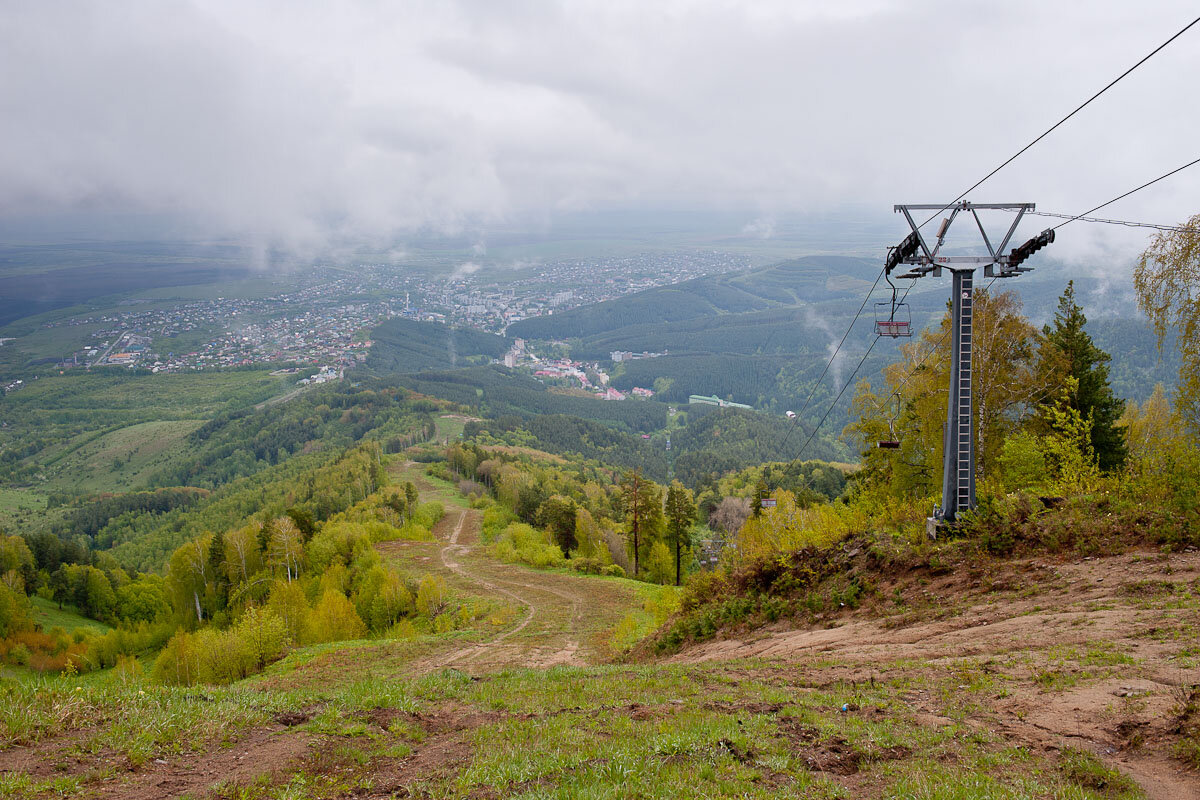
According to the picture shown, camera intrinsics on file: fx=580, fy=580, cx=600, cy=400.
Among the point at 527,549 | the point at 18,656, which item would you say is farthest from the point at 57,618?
the point at 527,549

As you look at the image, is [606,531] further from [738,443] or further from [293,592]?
[738,443]

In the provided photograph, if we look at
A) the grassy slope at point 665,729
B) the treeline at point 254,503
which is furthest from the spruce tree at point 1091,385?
the treeline at point 254,503

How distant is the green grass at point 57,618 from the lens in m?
63.8

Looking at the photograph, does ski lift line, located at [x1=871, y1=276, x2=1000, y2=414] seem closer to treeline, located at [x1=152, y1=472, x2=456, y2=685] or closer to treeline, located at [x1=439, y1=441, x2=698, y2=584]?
treeline, located at [x1=439, y1=441, x2=698, y2=584]

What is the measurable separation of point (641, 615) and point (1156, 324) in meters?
24.8

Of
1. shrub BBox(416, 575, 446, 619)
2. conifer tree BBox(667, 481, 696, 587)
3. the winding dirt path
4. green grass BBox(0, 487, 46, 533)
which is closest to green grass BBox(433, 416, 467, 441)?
green grass BBox(0, 487, 46, 533)

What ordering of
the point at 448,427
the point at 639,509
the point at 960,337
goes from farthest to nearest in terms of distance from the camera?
the point at 448,427
the point at 639,509
the point at 960,337

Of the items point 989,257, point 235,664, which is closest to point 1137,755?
point 989,257

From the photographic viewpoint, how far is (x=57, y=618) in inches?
2608

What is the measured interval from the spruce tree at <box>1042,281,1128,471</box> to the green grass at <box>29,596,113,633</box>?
8690 centimetres

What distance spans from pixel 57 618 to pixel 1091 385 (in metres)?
95.8

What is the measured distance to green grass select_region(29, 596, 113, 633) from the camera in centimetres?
6384

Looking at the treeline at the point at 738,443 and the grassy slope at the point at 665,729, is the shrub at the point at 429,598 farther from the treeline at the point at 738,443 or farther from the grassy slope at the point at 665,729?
the treeline at the point at 738,443

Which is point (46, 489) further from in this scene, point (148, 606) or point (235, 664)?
point (235, 664)
